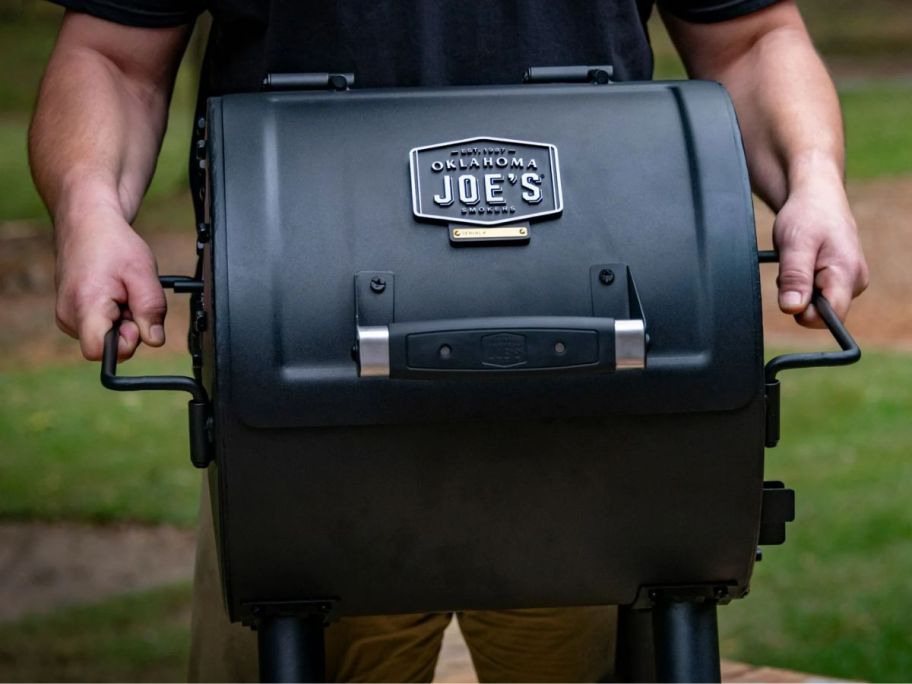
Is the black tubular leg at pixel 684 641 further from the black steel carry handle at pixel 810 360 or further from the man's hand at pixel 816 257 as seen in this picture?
the man's hand at pixel 816 257

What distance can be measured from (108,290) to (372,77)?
0.48 m

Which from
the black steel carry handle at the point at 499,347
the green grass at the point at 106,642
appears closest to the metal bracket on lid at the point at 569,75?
the black steel carry handle at the point at 499,347

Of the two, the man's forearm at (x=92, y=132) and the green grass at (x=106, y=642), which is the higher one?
the man's forearm at (x=92, y=132)

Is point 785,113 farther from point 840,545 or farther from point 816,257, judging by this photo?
point 840,545

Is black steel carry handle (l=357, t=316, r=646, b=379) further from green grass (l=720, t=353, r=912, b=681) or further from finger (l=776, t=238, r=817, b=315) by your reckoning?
green grass (l=720, t=353, r=912, b=681)

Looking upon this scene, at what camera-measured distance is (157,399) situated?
24.5 ft

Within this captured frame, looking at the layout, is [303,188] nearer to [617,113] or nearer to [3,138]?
[617,113]

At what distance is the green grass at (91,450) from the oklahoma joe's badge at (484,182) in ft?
14.8

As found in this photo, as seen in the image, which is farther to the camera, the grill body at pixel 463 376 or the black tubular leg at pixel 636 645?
the black tubular leg at pixel 636 645

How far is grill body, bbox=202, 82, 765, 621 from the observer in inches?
53.5

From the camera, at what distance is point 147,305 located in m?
1.48

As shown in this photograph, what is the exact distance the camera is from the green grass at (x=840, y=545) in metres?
4.54

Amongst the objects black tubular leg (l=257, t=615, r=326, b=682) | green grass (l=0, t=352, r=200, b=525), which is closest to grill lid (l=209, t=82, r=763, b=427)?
black tubular leg (l=257, t=615, r=326, b=682)

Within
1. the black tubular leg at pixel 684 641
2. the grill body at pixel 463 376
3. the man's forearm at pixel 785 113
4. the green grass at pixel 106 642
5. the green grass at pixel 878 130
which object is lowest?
the green grass at pixel 106 642
